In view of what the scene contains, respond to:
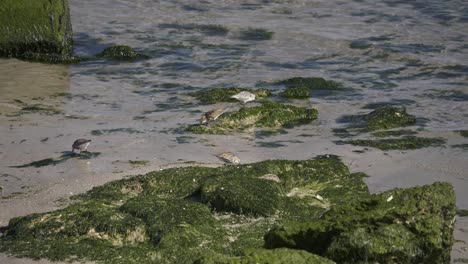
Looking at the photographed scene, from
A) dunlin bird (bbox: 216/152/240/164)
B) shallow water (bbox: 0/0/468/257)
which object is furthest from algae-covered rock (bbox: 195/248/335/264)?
dunlin bird (bbox: 216/152/240/164)

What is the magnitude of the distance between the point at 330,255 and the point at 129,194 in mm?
2219

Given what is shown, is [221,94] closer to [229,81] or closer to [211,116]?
[229,81]

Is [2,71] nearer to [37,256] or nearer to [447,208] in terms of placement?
[37,256]

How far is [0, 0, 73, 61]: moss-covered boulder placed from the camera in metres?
11.3

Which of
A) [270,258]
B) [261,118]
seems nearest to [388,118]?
A: [261,118]

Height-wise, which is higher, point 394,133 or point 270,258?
point 270,258

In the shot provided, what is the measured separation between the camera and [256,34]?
13.5m

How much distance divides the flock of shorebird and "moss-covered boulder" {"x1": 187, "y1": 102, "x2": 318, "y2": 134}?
0.26ft

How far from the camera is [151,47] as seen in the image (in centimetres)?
1273

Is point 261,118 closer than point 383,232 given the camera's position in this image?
No

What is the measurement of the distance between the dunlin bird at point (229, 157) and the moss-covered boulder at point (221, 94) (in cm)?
230

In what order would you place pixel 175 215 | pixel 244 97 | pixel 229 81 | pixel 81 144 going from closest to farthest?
pixel 175 215 < pixel 81 144 < pixel 244 97 < pixel 229 81

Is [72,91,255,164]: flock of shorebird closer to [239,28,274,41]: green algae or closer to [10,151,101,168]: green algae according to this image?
[10,151,101,168]: green algae

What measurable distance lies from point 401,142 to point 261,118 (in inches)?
A: 56.7
